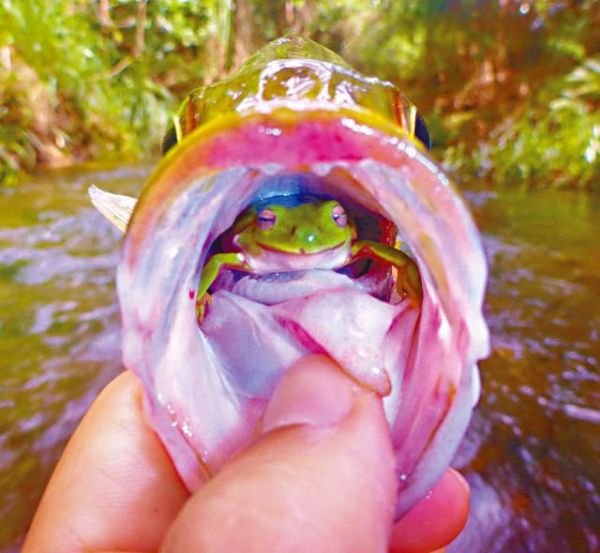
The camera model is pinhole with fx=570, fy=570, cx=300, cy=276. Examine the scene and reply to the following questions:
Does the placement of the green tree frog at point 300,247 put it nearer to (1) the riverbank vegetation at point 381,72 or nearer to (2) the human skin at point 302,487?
(2) the human skin at point 302,487

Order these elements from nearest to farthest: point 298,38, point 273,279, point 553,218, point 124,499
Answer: point 273,279 < point 124,499 < point 298,38 < point 553,218

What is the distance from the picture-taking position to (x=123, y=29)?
13445mm

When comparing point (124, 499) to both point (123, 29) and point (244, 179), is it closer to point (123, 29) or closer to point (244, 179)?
point (244, 179)

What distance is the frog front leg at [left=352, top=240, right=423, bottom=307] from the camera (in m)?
0.88

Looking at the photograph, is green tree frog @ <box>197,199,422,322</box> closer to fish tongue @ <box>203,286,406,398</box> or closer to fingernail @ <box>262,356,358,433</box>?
fish tongue @ <box>203,286,406,398</box>

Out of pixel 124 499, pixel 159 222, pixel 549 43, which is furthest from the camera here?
pixel 549 43

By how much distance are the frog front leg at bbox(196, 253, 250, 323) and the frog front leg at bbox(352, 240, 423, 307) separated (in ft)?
0.61

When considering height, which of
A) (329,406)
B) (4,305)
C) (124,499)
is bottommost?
(4,305)

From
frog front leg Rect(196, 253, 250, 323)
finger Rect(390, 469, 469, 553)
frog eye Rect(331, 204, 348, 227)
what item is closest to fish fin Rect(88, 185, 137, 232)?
frog front leg Rect(196, 253, 250, 323)

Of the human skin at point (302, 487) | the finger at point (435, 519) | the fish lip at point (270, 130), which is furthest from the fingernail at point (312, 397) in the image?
the finger at point (435, 519)

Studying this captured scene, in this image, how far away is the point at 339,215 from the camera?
0.90 metres

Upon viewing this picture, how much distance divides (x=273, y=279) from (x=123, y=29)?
1438 centimetres

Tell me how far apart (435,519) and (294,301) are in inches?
23.6

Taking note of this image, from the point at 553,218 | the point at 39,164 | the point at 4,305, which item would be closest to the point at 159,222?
the point at 4,305
